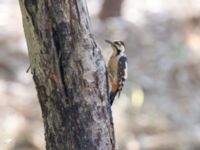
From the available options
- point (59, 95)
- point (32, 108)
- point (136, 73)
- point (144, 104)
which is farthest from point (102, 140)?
point (136, 73)

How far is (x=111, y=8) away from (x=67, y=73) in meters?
6.36

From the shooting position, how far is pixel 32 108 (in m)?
6.95

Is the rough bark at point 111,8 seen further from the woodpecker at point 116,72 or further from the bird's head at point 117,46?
the woodpecker at point 116,72

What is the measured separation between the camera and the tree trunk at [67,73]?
2.55 metres

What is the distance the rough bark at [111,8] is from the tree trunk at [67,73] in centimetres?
618

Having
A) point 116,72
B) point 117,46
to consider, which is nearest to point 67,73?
point 116,72

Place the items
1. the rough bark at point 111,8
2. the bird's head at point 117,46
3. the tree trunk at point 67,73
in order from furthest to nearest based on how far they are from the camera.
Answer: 1. the rough bark at point 111,8
2. the bird's head at point 117,46
3. the tree trunk at point 67,73

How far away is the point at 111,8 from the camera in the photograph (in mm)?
8891

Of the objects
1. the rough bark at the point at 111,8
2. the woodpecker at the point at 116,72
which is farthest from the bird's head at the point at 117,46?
the rough bark at the point at 111,8

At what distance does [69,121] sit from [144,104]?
4906mm

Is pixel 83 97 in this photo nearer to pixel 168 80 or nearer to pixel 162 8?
pixel 168 80

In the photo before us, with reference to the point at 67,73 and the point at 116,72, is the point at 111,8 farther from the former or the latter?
the point at 67,73

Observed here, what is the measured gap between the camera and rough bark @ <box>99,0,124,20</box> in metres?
8.84

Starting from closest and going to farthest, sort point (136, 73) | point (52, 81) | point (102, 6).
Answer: point (52, 81), point (136, 73), point (102, 6)
